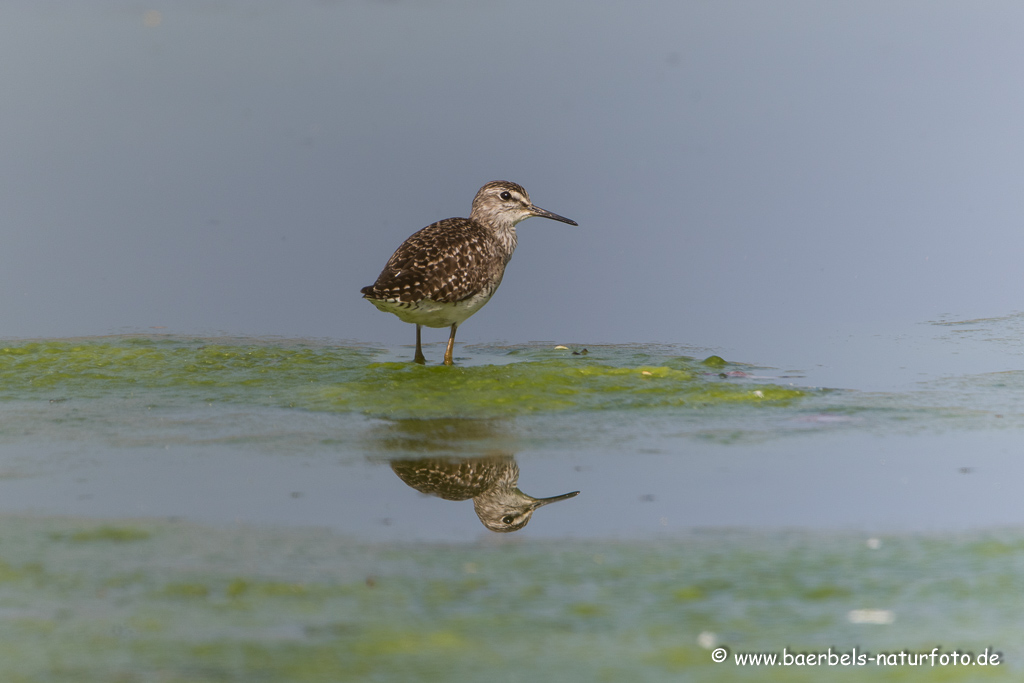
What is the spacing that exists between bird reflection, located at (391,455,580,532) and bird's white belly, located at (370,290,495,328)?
3484 mm

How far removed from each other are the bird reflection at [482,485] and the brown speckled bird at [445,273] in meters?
3.43

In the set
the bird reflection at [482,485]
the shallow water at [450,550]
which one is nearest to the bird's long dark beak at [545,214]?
the shallow water at [450,550]

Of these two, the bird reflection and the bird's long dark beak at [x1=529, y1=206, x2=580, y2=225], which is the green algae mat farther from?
the bird's long dark beak at [x1=529, y1=206, x2=580, y2=225]

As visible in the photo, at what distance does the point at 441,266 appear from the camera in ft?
31.7

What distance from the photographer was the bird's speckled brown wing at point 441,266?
935cm

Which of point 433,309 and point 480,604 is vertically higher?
point 433,309

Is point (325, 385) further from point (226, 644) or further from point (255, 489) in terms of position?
point (226, 644)

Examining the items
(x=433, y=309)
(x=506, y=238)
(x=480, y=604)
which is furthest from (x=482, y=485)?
(x=506, y=238)

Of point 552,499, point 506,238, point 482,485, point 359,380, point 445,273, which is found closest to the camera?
point 552,499

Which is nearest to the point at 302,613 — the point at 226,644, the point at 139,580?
the point at 226,644

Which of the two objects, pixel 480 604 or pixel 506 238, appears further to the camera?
pixel 506 238

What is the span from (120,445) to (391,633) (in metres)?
3.36

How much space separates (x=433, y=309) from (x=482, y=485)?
4.14 m

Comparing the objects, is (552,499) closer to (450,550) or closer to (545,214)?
(450,550)
